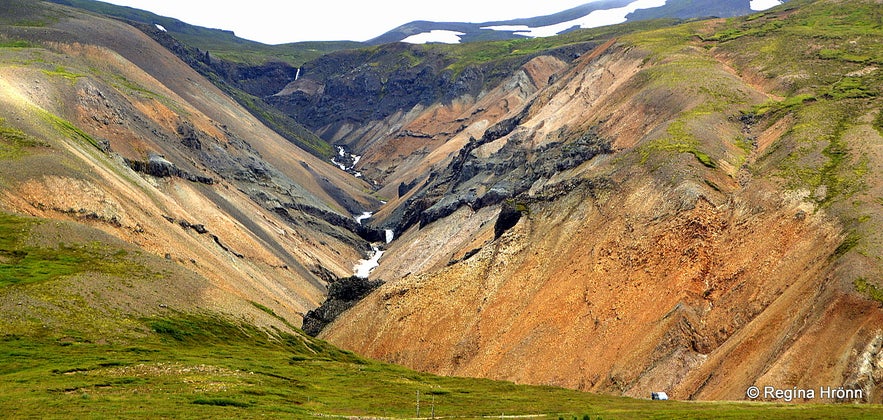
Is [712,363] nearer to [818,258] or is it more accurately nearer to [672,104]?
[818,258]

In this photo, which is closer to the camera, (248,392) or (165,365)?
(248,392)

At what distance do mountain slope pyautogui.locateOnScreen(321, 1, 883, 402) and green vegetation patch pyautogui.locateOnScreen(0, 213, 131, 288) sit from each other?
27.8 m

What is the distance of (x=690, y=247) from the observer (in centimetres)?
8281

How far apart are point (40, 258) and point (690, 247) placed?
211 feet

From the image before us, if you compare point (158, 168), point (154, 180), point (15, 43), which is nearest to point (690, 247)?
Answer: point (154, 180)

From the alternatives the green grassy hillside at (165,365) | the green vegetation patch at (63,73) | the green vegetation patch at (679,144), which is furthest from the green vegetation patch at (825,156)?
the green vegetation patch at (63,73)

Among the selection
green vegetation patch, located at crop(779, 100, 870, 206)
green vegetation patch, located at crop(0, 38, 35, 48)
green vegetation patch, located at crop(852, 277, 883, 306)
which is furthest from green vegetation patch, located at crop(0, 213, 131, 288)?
green vegetation patch, located at crop(0, 38, 35, 48)

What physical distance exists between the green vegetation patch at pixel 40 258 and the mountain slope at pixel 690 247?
2775 cm

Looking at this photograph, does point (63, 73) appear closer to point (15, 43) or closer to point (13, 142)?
point (15, 43)

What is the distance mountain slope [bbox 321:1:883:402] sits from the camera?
63.2 meters

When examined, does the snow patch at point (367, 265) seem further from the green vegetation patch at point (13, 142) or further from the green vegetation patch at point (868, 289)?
the green vegetation patch at point (868, 289)

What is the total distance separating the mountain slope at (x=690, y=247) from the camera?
207 ft

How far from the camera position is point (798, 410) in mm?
47625

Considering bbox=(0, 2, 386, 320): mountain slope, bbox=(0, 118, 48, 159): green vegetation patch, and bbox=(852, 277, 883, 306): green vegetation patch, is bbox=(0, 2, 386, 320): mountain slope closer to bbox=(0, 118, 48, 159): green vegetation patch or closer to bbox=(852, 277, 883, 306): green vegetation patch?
bbox=(0, 118, 48, 159): green vegetation patch
